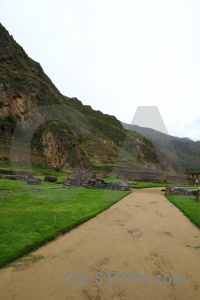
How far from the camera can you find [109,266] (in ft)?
18.5

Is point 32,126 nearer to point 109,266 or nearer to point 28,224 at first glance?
point 28,224

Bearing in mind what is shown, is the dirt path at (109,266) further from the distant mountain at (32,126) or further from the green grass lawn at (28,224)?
the distant mountain at (32,126)

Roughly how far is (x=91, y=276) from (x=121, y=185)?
23.0m

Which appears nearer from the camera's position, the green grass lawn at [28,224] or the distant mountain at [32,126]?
the green grass lawn at [28,224]

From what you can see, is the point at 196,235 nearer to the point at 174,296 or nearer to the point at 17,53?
the point at 174,296

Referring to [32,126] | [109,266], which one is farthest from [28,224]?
[32,126]

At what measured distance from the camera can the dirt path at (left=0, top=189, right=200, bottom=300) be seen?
14.8ft

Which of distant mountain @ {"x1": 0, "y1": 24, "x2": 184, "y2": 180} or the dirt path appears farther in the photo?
distant mountain @ {"x1": 0, "y1": 24, "x2": 184, "y2": 180}

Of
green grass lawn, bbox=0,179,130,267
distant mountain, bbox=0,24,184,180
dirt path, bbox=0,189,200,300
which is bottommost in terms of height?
green grass lawn, bbox=0,179,130,267

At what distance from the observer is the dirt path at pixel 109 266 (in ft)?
14.8

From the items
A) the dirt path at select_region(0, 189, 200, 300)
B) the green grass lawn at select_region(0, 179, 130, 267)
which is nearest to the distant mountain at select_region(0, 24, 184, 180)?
the green grass lawn at select_region(0, 179, 130, 267)

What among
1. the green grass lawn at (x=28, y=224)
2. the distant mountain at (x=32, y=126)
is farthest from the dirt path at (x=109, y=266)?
the distant mountain at (x=32, y=126)

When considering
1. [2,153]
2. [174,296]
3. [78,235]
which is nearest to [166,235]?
[78,235]

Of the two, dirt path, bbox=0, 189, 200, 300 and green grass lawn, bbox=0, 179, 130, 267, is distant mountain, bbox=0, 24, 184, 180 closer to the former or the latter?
green grass lawn, bbox=0, 179, 130, 267
